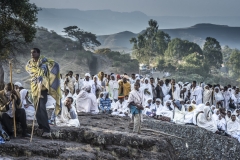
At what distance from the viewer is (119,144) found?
8.82m

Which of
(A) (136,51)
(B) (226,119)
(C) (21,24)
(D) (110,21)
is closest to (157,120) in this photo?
(B) (226,119)

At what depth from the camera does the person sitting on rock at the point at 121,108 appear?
15696 mm

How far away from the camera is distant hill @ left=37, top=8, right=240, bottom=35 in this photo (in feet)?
454

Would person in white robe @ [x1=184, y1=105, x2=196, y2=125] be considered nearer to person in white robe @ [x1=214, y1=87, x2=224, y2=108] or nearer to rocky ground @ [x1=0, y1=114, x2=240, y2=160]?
rocky ground @ [x1=0, y1=114, x2=240, y2=160]

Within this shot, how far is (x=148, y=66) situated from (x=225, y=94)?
Result: 34337 millimetres

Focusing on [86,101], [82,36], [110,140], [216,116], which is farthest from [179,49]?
[110,140]

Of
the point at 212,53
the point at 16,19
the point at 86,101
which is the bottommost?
the point at 86,101

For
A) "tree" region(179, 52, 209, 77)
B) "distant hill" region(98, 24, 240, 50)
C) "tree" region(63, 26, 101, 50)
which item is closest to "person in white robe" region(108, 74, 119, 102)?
"tree" region(63, 26, 101, 50)

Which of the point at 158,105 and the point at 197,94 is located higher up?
the point at 197,94

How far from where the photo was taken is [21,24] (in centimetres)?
1791

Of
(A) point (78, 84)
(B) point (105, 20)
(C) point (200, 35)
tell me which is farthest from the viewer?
(B) point (105, 20)

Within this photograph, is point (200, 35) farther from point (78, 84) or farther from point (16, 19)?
point (78, 84)

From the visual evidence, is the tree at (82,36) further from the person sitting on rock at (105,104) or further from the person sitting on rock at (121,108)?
the person sitting on rock at (105,104)

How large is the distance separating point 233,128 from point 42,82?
9.51 meters
